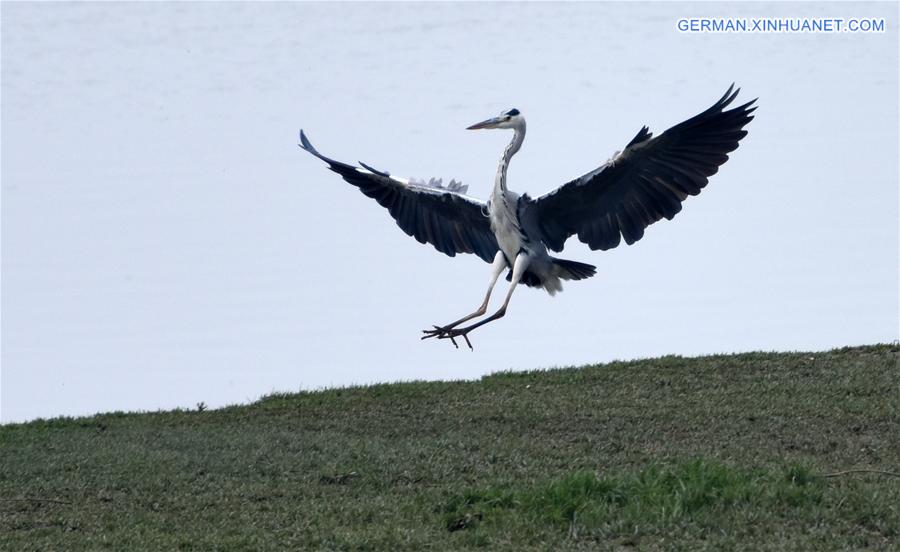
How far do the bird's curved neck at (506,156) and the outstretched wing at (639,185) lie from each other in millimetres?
180

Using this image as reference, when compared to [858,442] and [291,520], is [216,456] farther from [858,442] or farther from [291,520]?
[858,442]

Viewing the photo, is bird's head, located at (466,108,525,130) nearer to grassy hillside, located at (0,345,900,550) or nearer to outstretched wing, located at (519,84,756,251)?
outstretched wing, located at (519,84,756,251)

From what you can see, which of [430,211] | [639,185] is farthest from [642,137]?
[430,211]

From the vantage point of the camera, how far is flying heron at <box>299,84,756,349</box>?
29.0 feet

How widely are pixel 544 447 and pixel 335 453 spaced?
1.10 metres

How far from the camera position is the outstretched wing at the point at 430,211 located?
976cm

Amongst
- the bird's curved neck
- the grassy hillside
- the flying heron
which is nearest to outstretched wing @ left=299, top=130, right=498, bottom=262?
the flying heron

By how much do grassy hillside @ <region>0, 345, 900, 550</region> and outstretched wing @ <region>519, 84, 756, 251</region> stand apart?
1048mm

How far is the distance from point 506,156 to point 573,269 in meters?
0.76

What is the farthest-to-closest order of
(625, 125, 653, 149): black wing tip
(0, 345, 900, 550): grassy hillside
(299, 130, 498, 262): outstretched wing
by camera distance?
1. (299, 130, 498, 262): outstretched wing
2. (625, 125, 653, 149): black wing tip
3. (0, 345, 900, 550): grassy hillside

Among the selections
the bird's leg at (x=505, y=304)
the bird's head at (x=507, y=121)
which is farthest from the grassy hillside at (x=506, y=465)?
the bird's head at (x=507, y=121)

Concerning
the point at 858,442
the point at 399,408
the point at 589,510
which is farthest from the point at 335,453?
the point at 858,442

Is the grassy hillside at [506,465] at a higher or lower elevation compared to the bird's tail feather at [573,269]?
lower

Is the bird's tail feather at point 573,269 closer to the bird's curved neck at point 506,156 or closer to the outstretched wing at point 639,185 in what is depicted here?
the outstretched wing at point 639,185
